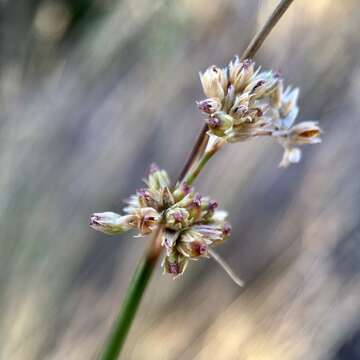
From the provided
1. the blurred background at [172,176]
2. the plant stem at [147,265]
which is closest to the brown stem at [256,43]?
the plant stem at [147,265]

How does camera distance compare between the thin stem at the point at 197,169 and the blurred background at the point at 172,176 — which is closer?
the thin stem at the point at 197,169

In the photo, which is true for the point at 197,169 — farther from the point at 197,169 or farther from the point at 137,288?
the point at 137,288

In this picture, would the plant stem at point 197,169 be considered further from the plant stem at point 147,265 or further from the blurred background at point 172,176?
Answer: the blurred background at point 172,176

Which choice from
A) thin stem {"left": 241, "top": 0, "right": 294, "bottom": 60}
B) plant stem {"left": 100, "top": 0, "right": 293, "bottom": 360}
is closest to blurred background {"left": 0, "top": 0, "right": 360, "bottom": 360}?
plant stem {"left": 100, "top": 0, "right": 293, "bottom": 360}

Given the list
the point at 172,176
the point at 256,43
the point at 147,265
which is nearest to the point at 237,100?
the point at 256,43

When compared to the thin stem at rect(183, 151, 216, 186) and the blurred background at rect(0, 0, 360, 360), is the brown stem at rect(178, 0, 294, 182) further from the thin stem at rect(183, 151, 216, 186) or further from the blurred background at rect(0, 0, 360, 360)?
the blurred background at rect(0, 0, 360, 360)

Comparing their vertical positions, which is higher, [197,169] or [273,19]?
[273,19]

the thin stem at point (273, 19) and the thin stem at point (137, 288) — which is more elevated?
the thin stem at point (273, 19)
